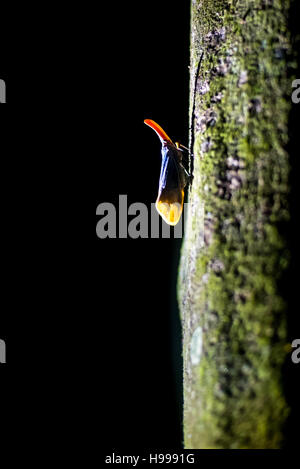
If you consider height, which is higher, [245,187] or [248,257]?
[245,187]

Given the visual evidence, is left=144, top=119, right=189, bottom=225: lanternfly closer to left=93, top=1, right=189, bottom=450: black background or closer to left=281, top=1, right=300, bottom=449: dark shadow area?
left=281, top=1, right=300, bottom=449: dark shadow area

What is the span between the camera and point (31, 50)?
2.40 m

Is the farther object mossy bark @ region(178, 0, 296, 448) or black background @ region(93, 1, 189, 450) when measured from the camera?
black background @ region(93, 1, 189, 450)

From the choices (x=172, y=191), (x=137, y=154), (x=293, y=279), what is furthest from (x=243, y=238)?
(x=137, y=154)

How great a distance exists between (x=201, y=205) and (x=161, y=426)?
1784 millimetres

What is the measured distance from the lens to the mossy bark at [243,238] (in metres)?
0.64

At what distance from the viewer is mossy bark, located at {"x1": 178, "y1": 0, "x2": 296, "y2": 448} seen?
64 cm

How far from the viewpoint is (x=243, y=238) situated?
72 cm

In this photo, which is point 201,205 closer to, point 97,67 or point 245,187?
point 245,187

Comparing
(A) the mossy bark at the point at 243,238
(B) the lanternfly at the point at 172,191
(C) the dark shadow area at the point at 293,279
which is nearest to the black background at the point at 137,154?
(B) the lanternfly at the point at 172,191

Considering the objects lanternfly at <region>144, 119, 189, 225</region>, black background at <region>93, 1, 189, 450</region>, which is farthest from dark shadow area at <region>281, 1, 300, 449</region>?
black background at <region>93, 1, 189, 450</region>

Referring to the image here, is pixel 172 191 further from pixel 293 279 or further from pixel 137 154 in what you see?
pixel 137 154

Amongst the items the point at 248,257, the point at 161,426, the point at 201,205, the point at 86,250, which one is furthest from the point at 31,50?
the point at 161,426

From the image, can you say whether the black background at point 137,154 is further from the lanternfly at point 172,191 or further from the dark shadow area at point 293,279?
the dark shadow area at point 293,279
